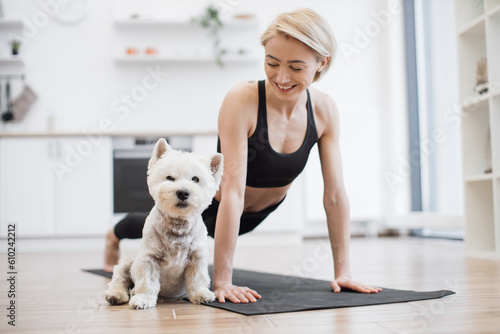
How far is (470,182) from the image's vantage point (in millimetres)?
3299

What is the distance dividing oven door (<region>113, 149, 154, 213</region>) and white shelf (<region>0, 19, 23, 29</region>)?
1.85 metres

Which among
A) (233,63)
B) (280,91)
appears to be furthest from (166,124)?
(280,91)

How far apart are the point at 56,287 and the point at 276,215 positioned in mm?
2664

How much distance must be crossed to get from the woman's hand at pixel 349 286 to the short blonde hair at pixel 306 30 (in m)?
0.78

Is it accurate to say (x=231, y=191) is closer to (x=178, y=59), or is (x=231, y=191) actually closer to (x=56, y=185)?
(x=56, y=185)

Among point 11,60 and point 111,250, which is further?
point 11,60

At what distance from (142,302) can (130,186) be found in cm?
299

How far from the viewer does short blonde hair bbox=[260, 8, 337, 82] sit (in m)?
1.58

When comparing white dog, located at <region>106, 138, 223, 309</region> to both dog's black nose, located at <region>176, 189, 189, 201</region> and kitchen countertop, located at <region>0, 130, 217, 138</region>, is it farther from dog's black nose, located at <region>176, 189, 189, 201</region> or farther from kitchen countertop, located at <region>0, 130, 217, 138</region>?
kitchen countertop, located at <region>0, 130, 217, 138</region>

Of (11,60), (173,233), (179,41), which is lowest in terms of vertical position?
(173,233)

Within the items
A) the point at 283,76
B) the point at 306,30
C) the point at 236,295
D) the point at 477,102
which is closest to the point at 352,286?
the point at 236,295

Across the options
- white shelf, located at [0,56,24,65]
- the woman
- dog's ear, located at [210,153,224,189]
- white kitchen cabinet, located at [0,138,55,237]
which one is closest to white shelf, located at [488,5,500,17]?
the woman

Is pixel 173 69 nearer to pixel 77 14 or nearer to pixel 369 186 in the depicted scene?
pixel 77 14

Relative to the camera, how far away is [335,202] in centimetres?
187
